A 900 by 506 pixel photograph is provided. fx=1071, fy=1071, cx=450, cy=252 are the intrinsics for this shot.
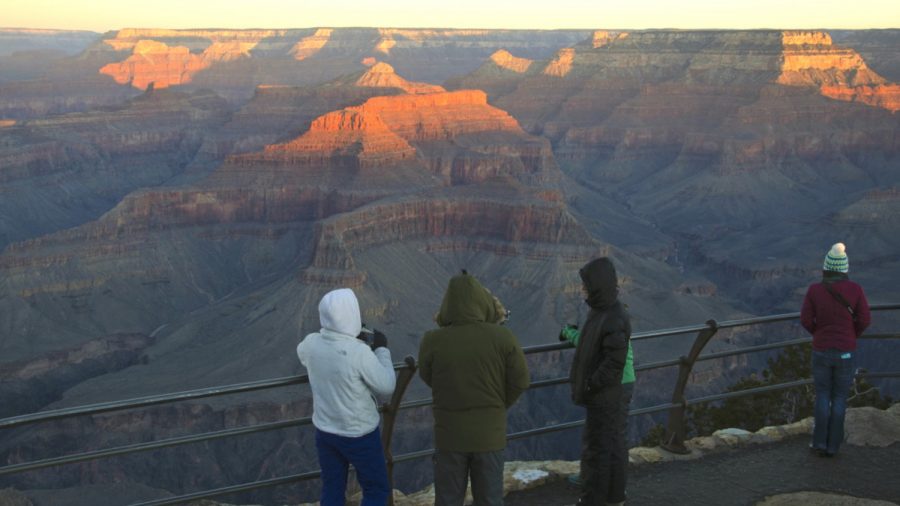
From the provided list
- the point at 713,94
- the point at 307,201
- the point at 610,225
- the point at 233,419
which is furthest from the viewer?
the point at 713,94

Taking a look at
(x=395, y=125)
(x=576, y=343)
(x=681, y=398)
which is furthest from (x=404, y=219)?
(x=576, y=343)

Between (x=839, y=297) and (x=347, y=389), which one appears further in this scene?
(x=839, y=297)

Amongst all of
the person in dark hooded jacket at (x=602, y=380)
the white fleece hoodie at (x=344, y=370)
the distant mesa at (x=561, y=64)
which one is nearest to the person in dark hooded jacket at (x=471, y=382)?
the white fleece hoodie at (x=344, y=370)

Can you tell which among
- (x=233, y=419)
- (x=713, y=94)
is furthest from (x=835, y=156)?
(x=233, y=419)

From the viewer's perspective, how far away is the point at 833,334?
13734mm

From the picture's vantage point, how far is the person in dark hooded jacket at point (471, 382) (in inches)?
410

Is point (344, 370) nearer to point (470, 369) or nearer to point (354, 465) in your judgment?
point (354, 465)

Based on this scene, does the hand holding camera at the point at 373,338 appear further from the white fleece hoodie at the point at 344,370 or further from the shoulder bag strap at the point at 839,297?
the shoulder bag strap at the point at 839,297

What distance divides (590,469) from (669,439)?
2759 millimetres

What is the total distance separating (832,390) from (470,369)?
5.99 meters

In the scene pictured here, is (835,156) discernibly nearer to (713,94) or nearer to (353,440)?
(713,94)

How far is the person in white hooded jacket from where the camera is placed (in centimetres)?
1046

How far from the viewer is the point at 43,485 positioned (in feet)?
153

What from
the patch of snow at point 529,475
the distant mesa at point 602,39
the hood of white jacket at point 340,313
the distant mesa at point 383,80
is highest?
the distant mesa at point 602,39
